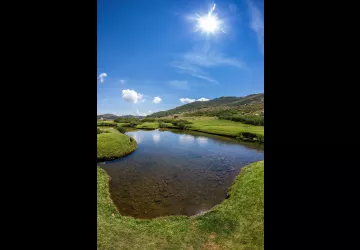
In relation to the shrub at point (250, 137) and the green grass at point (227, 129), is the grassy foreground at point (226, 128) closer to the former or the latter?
the green grass at point (227, 129)

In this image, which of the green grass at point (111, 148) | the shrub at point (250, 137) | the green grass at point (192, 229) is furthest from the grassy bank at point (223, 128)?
the green grass at point (192, 229)

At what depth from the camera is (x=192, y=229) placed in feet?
24.3

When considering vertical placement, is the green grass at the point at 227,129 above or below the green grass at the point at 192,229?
above

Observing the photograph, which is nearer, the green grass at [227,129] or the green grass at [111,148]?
the green grass at [111,148]

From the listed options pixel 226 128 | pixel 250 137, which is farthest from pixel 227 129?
pixel 250 137

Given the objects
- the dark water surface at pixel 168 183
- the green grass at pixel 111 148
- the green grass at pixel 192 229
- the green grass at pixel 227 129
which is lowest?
the dark water surface at pixel 168 183

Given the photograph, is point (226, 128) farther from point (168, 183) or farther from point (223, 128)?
point (168, 183)

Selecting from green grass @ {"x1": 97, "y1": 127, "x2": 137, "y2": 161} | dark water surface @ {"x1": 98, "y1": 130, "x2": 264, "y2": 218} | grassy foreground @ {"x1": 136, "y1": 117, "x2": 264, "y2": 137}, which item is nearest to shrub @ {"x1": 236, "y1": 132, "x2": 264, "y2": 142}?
grassy foreground @ {"x1": 136, "y1": 117, "x2": 264, "y2": 137}

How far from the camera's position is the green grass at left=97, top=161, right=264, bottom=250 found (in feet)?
20.7

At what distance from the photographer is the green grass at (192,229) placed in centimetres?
632

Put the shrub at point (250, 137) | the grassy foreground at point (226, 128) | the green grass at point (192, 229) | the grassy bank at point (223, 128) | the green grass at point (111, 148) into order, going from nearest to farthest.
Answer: the green grass at point (192, 229) → the green grass at point (111, 148) → the shrub at point (250, 137) → the grassy bank at point (223, 128) → the grassy foreground at point (226, 128)
